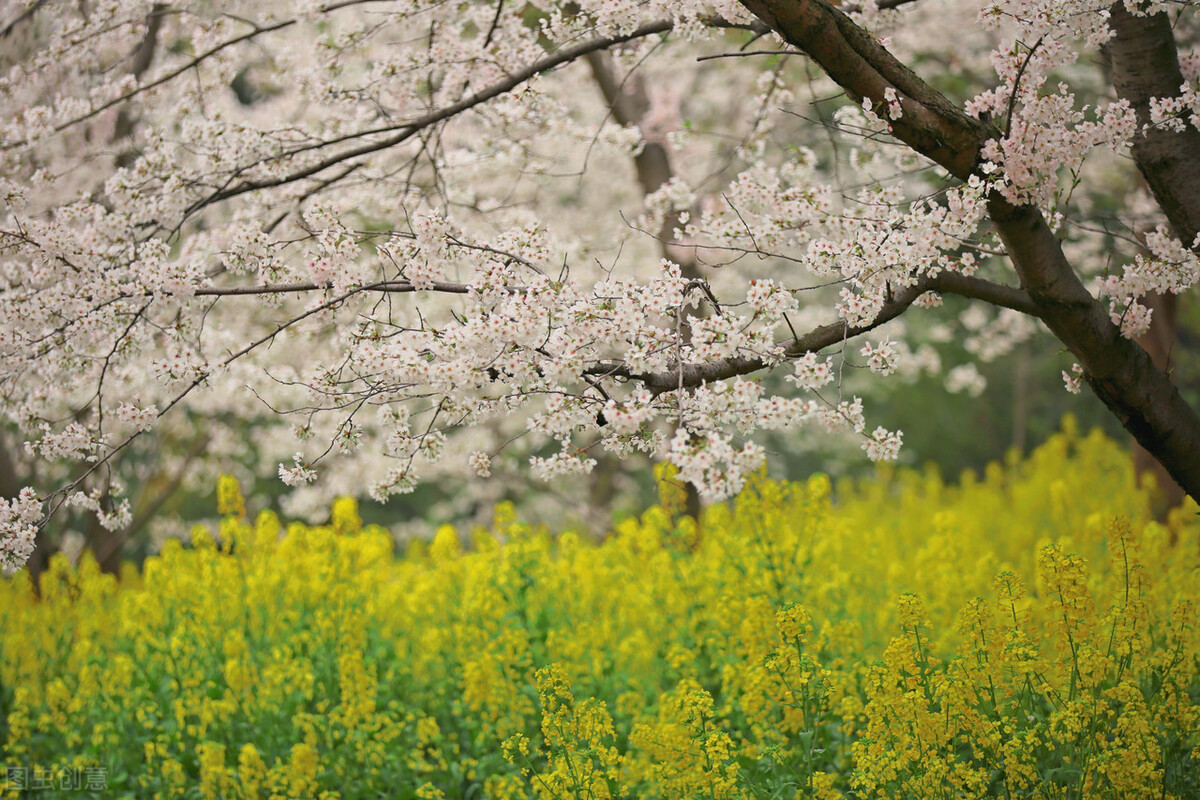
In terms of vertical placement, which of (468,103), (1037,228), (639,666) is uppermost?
(468,103)

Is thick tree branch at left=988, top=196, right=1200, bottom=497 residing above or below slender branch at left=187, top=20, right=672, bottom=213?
below

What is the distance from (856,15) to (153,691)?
5223 mm

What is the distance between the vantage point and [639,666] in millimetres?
4793

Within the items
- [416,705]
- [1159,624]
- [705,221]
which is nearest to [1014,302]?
[705,221]

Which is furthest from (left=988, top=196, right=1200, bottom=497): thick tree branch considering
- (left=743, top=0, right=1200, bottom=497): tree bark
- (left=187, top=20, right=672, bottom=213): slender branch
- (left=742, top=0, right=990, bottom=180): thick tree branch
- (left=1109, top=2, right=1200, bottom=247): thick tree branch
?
(left=187, top=20, right=672, bottom=213): slender branch

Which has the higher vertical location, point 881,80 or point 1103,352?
point 881,80

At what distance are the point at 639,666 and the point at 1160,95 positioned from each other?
350 cm

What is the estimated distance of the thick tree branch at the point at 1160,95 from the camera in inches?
136

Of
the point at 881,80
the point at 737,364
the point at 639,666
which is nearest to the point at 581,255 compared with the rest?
the point at 737,364

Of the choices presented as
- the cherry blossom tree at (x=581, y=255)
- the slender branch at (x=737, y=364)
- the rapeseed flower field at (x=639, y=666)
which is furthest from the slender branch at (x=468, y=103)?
the rapeseed flower field at (x=639, y=666)

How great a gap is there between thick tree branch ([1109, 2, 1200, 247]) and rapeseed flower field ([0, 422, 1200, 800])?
126cm

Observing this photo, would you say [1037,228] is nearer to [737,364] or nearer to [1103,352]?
[1103,352]

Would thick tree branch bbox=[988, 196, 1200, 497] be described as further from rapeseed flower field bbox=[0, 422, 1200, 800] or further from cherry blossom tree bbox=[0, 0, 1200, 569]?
rapeseed flower field bbox=[0, 422, 1200, 800]

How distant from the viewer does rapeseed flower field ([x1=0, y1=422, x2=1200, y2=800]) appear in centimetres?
303
